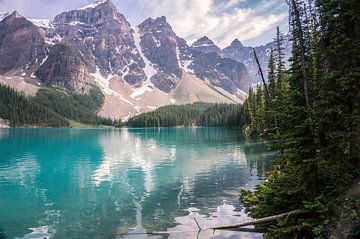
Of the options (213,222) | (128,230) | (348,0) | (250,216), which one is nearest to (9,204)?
(128,230)

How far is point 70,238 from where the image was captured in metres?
21.8

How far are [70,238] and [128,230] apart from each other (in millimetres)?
3944

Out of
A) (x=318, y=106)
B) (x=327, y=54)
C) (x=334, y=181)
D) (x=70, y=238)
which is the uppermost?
(x=327, y=54)

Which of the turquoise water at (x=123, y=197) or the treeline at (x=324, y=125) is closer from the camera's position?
the treeline at (x=324, y=125)

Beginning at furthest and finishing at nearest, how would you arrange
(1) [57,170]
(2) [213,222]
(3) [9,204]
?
(1) [57,170] < (3) [9,204] < (2) [213,222]

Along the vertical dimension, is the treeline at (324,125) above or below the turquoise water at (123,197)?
above

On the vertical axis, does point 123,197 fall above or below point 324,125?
below

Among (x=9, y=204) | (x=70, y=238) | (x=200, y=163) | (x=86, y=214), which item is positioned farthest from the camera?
(x=200, y=163)

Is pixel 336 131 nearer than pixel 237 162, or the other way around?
pixel 336 131

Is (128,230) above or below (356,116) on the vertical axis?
below

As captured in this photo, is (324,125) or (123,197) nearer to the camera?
(324,125)

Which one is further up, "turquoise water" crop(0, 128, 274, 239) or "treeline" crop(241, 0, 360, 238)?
"treeline" crop(241, 0, 360, 238)

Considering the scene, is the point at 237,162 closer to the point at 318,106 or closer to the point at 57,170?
the point at 57,170

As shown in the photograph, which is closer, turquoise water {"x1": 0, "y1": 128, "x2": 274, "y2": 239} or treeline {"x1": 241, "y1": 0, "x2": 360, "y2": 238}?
treeline {"x1": 241, "y1": 0, "x2": 360, "y2": 238}
